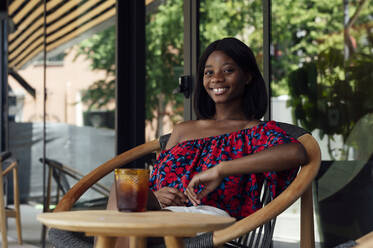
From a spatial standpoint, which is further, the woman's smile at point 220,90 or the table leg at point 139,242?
the woman's smile at point 220,90

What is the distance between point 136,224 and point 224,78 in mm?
1181

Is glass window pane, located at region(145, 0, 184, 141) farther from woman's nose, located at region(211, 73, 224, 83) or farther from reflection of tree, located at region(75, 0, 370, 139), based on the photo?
woman's nose, located at region(211, 73, 224, 83)

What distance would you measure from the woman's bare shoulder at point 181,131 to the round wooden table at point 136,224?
1.05 m

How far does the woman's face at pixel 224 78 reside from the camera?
224 cm

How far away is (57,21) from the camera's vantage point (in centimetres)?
405

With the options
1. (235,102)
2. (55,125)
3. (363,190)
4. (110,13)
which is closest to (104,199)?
(55,125)

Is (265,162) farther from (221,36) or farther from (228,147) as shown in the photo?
(221,36)

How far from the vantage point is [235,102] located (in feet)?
7.52

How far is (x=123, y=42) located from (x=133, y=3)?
0.76 feet

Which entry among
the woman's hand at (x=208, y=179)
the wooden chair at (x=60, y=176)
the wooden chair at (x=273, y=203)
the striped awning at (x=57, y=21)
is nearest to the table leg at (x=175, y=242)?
the wooden chair at (x=273, y=203)

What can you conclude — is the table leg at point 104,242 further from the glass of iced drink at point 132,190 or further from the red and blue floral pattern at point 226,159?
the red and blue floral pattern at point 226,159

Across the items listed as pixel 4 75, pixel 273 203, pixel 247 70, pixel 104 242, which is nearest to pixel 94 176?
pixel 247 70

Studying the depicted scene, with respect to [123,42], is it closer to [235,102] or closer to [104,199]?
[104,199]

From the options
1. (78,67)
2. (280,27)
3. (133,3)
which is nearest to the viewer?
(280,27)
